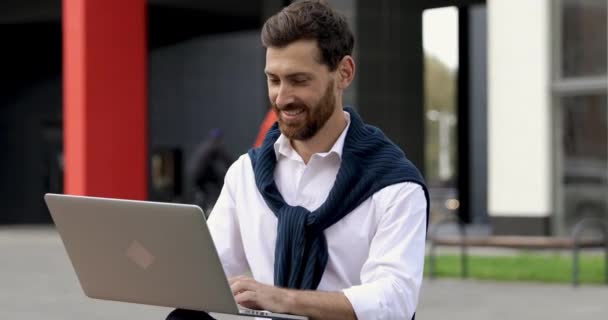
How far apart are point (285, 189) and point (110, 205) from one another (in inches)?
24.7

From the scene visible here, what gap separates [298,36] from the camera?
300 centimetres

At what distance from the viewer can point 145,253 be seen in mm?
2881

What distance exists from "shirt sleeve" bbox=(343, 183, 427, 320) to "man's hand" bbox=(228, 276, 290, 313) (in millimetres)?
178

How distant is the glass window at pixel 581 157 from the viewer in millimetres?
18047

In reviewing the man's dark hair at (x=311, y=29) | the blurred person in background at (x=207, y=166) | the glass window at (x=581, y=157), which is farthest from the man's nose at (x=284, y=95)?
the blurred person in background at (x=207, y=166)

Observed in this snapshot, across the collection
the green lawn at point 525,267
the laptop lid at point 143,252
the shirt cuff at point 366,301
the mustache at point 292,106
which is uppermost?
the mustache at point 292,106

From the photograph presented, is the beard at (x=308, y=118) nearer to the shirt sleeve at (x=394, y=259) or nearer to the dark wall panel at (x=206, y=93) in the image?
the shirt sleeve at (x=394, y=259)

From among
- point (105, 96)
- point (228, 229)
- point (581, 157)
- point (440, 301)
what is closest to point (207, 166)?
point (105, 96)

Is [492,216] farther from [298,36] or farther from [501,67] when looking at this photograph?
[298,36]

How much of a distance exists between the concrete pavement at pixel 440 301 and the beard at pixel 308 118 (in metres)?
6.30

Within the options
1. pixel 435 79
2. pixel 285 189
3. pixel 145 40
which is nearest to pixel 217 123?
Answer: pixel 145 40

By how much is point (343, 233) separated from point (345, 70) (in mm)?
449

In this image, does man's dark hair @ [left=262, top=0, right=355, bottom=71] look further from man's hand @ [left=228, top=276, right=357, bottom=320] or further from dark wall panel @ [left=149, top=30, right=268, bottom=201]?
dark wall panel @ [left=149, top=30, right=268, bottom=201]

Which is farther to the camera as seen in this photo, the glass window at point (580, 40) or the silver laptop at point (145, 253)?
the glass window at point (580, 40)
